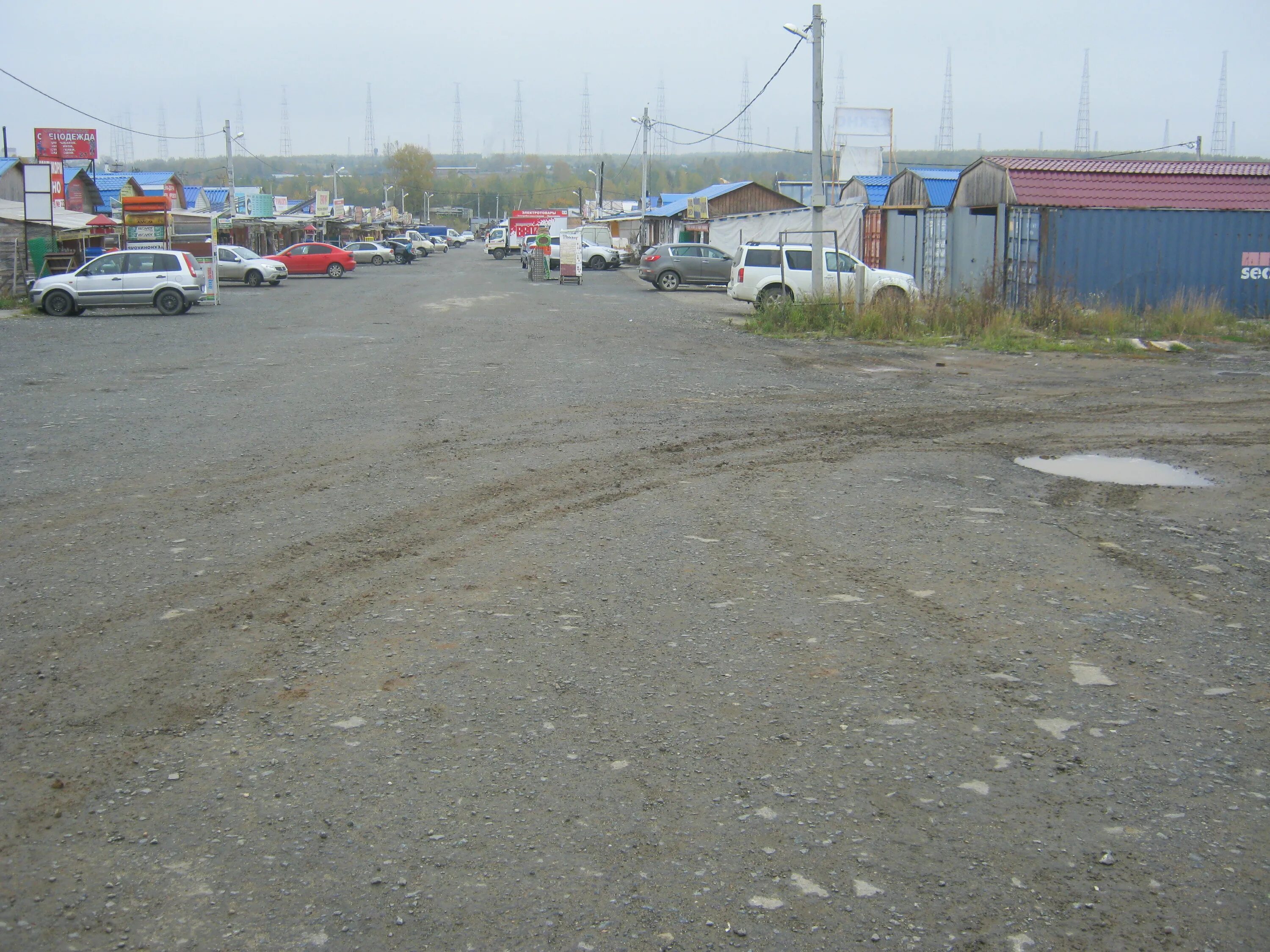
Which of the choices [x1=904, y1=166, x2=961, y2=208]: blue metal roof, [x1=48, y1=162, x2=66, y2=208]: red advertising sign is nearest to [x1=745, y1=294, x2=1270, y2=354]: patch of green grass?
[x1=904, y1=166, x2=961, y2=208]: blue metal roof

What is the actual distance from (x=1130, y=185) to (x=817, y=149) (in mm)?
7463

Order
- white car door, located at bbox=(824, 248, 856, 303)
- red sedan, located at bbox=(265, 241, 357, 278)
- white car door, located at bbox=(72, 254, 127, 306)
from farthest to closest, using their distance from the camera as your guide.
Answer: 1. red sedan, located at bbox=(265, 241, 357, 278)
2. white car door, located at bbox=(72, 254, 127, 306)
3. white car door, located at bbox=(824, 248, 856, 303)

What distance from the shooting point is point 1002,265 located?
24.9 meters

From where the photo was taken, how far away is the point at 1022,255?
24438 mm

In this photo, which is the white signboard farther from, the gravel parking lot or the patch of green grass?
the gravel parking lot

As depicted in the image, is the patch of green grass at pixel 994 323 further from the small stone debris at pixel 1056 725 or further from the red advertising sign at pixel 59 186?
the red advertising sign at pixel 59 186

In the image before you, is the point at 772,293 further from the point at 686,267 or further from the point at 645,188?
the point at 645,188

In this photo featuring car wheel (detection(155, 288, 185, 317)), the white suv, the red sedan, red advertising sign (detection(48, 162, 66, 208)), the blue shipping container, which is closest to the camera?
the white suv

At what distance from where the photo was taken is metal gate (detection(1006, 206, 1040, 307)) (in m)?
24.0

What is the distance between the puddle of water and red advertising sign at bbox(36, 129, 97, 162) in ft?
141

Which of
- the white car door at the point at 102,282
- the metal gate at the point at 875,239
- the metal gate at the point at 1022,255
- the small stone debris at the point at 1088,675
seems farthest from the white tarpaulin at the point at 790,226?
the small stone debris at the point at 1088,675

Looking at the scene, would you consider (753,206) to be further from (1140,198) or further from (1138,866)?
(1138,866)

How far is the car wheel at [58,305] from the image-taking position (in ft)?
87.7

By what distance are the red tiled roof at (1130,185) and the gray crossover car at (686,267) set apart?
52.4ft
